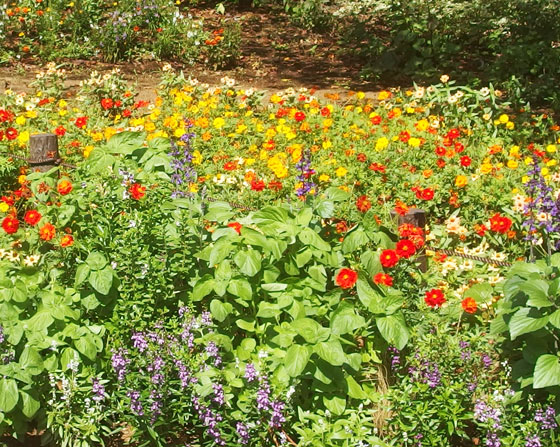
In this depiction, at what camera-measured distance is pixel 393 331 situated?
3.62 meters

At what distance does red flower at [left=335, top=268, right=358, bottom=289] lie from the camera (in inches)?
145

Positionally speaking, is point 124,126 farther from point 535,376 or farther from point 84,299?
point 535,376

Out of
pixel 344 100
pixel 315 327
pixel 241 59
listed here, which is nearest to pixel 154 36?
pixel 241 59

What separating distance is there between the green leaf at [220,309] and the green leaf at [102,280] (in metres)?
0.47

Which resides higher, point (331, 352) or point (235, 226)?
point (235, 226)

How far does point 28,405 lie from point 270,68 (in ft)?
25.9

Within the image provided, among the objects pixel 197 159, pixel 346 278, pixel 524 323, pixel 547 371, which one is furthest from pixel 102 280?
pixel 197 159

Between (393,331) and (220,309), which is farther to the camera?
(220,309)

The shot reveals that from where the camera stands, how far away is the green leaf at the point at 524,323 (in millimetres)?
3305

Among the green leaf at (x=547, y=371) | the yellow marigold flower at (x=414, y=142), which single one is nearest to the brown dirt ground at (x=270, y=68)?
the yellow marigold flower at (x=414, y=142)

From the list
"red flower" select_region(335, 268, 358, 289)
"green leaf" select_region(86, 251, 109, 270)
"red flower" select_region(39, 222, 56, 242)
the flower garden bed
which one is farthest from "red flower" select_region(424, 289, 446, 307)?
"red flower" select_region(39, 222, 56, 242)

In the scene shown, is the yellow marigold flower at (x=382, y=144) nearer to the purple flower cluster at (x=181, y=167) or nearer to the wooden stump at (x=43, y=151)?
the purple flower cluster at (x=181, y=167)

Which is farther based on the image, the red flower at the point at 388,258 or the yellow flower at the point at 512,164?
the yellow flower at the point at 512,164

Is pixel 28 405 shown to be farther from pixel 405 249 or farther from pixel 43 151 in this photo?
pixel 43 151
